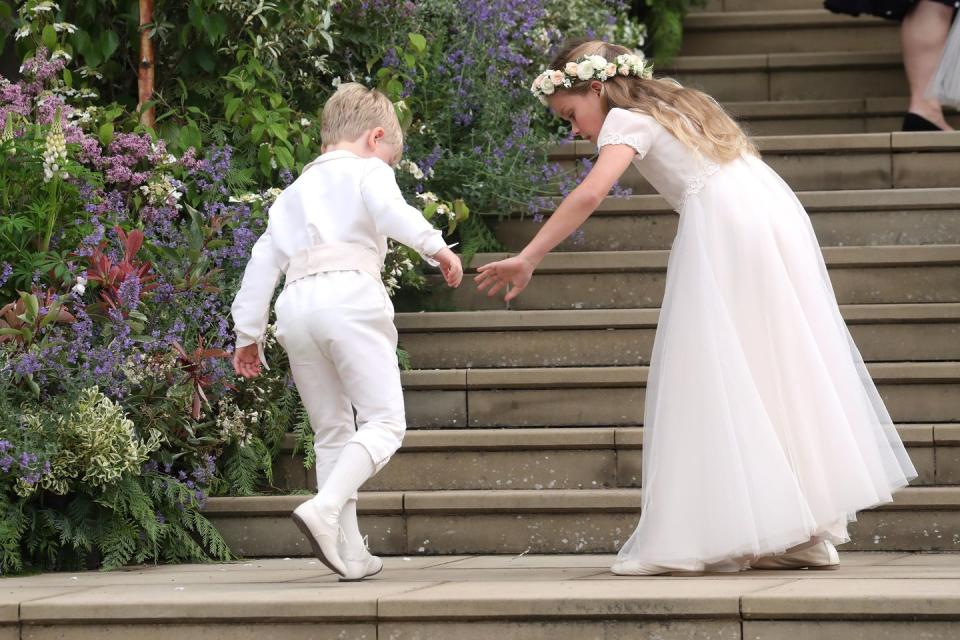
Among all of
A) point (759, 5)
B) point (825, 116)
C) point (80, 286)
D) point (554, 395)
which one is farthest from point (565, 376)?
point (759, 5)

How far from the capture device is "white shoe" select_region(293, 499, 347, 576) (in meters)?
3.91

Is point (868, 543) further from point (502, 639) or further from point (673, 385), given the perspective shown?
point (502, 639)

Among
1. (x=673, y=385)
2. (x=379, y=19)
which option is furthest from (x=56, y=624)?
(x=379, y=19)

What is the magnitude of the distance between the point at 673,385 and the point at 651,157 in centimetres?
69

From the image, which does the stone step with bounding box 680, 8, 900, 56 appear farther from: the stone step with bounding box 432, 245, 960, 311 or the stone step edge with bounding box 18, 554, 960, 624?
the stone step edge with bounding box 18, 554, 960, 624

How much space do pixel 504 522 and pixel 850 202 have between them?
2546 mm

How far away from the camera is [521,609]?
139 inches

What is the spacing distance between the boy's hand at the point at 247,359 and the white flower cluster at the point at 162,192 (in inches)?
68.2

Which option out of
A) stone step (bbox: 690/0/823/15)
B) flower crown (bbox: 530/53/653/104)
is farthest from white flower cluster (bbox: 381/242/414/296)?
stone step (bbox: 690/0/823/15)

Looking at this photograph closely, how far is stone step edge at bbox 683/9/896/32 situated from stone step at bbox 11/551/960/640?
562cm

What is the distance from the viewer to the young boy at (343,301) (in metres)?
4.06

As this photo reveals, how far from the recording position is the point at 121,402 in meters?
5.04

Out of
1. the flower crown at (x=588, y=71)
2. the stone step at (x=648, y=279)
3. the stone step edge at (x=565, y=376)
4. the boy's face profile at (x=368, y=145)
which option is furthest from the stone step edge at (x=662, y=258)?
the boy's face profile at (x=368, y=145)

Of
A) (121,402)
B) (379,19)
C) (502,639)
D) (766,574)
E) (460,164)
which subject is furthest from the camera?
(379,19)
